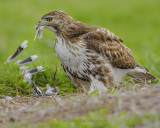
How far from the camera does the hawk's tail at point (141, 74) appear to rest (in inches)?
321

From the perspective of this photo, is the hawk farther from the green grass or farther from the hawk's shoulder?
the green grass

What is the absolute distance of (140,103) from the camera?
16.5 feet

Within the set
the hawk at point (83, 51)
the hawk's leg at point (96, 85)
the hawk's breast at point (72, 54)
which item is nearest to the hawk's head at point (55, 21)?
the hawk at point (83, 51)

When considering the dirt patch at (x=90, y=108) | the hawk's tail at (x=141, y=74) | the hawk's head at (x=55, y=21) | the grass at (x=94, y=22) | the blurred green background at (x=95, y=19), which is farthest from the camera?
the blurred green background at (x=95, y=19)

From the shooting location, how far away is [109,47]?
24.7 ft

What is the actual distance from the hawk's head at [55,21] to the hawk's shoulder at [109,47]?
391 mm

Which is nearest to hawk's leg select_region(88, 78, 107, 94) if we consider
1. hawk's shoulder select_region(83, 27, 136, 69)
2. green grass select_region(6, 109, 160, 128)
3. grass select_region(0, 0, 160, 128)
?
hawk's shoulder select_region(83, 27, 136, 69)

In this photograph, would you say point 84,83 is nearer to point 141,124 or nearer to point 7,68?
point 7,68

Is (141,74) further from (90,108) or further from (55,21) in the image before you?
(90,108)

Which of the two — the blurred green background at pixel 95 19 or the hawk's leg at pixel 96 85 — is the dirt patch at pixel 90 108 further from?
the blurred green background at pixel 95 19

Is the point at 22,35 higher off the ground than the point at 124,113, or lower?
higher

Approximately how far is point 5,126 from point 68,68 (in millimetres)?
2321

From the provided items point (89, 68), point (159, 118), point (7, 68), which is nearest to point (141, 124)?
point (159, 118)

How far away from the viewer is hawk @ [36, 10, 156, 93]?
701 centimetres
